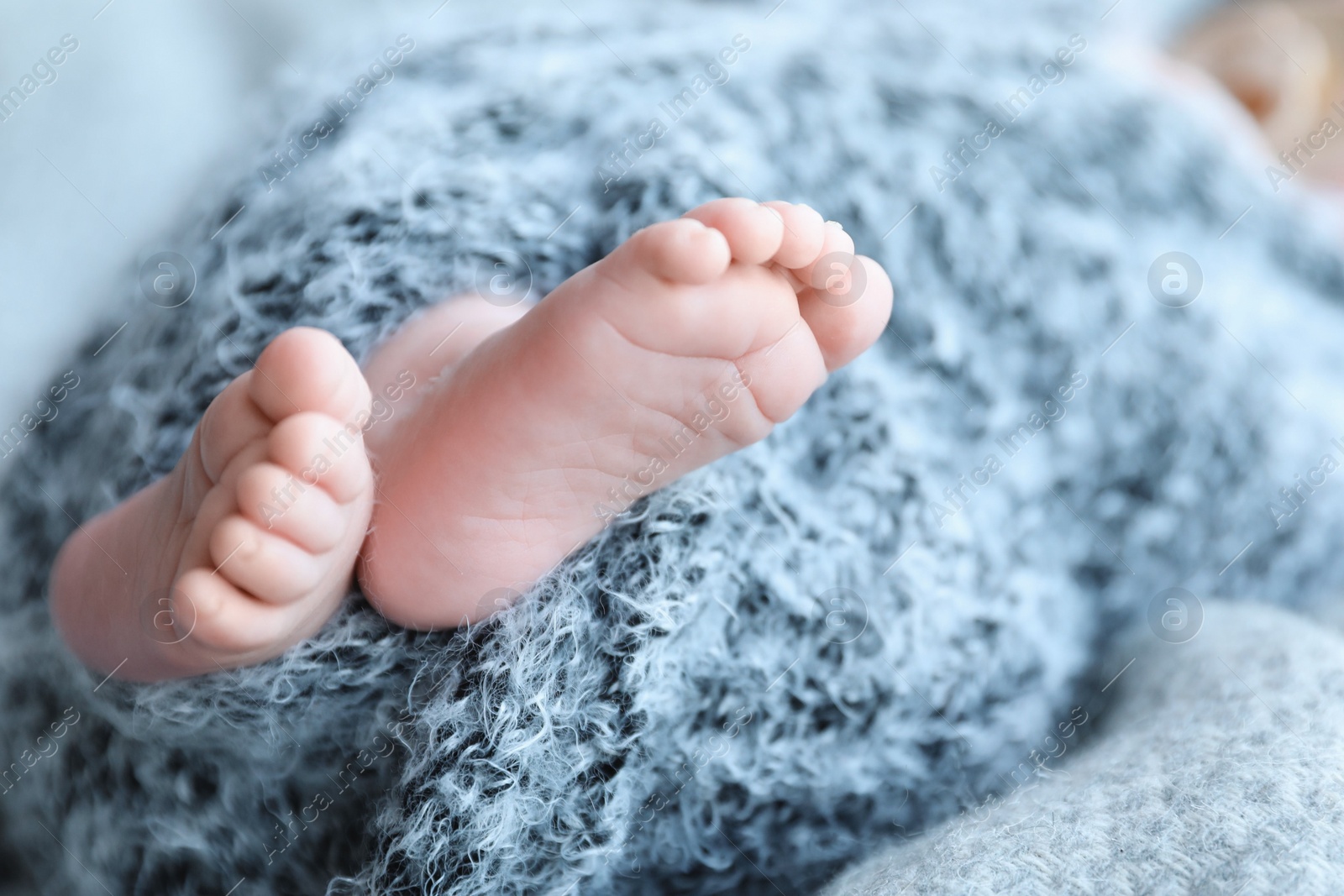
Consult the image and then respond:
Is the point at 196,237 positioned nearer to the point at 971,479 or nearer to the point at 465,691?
the point at 465,691

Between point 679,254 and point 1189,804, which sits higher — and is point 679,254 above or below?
above

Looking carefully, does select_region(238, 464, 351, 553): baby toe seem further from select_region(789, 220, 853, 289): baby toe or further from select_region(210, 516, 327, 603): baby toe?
select_region(789, 220, 853, 289): baby toe

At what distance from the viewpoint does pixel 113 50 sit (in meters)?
0.98

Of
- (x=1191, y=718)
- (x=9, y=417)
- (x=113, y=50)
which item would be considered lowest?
(x=1191, y=718)

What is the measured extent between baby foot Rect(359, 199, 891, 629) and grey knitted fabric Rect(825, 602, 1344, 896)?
0.74 feet

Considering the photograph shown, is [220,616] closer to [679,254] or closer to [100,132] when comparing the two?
[679,254]

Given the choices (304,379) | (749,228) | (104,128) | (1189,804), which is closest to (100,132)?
(104,128)

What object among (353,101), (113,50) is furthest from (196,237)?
(113,50)

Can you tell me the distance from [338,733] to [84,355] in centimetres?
34

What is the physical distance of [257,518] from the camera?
1.31 feet

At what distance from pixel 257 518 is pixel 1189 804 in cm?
42

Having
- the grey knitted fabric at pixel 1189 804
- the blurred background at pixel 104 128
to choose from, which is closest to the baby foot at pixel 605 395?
the grey knitted fabric at pixel 1189 804

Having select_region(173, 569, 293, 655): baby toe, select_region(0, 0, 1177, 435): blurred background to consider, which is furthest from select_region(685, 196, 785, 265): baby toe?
select_region(0, 0, 1177, 435): blurred background

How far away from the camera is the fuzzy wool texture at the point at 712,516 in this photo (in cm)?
50
